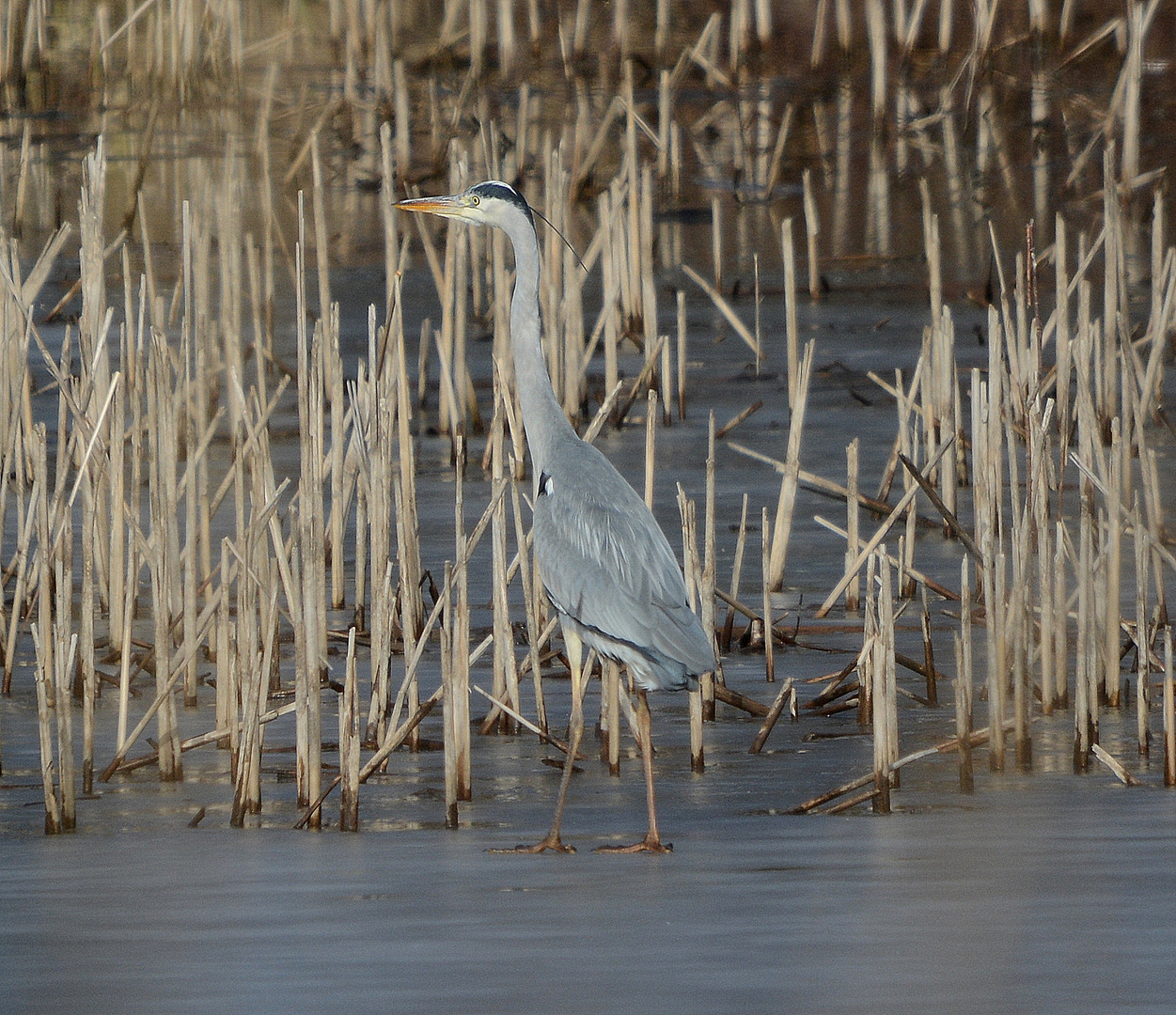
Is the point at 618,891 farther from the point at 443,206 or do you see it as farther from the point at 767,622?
the point at 443,206

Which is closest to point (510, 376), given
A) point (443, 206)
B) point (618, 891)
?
point (443, 206)

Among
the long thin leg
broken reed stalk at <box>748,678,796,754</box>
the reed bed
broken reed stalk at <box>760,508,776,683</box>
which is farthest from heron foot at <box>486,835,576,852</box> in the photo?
broken reed stalk at <box>760,508,776,683</box>

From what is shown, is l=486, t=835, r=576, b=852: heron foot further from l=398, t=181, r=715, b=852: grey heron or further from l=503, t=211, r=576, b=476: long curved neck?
l=503, t=211, r=576, b=476: long curved neck

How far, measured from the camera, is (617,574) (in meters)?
4.96

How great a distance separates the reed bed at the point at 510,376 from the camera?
5.21m

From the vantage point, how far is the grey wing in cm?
485

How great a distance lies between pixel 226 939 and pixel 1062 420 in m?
2.51

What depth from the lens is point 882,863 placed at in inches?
172

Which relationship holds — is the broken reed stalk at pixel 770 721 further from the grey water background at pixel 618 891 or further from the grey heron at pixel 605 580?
the grey heron at pixel 605 580

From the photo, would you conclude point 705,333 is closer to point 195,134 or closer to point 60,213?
point 60,213

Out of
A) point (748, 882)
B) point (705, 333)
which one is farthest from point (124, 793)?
point (705, 333)

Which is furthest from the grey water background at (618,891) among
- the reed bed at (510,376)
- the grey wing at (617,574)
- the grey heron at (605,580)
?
the grey wing at (617,574)

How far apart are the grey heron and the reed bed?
0.57ft

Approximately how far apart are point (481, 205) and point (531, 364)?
0.61 metres
